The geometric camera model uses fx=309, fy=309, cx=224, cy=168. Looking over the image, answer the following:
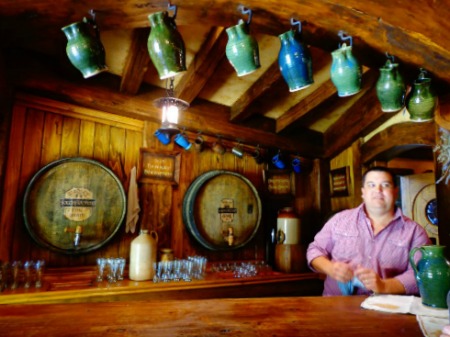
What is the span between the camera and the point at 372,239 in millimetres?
2127

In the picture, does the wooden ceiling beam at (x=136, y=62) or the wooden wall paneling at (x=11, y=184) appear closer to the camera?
the wooden ceiling beam at (x=136, y=62)

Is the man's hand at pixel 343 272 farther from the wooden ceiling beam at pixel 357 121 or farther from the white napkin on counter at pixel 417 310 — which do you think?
the wooden ceiling beam at pixel 357 121

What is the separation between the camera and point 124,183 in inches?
119

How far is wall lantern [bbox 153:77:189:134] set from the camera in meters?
2.58

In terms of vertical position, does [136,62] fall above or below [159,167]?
above

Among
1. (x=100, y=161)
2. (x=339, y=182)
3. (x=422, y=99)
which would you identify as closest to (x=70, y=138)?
(x=100, y=161)

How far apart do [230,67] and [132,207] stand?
162cm

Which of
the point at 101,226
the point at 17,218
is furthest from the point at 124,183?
the point at 17,218

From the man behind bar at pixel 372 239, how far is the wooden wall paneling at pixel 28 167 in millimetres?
2272

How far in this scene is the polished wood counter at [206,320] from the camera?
1059 millimetres

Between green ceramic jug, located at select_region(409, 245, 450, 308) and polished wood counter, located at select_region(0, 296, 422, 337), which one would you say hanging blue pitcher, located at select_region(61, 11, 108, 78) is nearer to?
polished wood counter, located at select_region(0, 296, 422, 337)

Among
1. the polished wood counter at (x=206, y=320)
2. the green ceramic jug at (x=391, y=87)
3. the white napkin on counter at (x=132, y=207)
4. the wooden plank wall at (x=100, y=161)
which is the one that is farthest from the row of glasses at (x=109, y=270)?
the green ceramic jug at (x=391, y=87)

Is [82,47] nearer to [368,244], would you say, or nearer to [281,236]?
[368,244]

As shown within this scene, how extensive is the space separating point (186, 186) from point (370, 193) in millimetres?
1873
